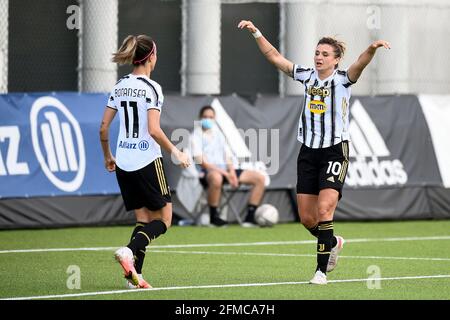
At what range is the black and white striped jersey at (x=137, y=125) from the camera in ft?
33.5

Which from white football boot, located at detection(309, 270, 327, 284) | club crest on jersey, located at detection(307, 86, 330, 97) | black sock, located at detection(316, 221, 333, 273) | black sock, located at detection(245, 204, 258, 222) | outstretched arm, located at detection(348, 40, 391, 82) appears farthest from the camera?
black sock, located at detection(245, 204, 258, 222)

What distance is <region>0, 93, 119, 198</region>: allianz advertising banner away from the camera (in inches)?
674

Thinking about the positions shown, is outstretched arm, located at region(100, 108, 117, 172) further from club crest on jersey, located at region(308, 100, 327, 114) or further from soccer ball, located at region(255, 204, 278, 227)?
soccer ball, located at region(255, 204, 278, 227)

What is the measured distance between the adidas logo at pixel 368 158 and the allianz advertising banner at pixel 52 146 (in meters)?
4.10

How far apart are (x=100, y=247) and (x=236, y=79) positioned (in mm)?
9411

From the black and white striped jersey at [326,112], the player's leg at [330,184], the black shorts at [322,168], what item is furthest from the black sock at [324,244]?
the black and white striped jersey at [326,112]

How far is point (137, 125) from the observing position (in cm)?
1023

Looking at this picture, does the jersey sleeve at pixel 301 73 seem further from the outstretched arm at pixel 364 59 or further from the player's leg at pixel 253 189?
the player's leg at pixel 253 189

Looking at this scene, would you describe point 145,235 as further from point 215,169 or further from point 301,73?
point 215,169

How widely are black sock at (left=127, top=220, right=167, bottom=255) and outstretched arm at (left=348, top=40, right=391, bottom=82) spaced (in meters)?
2.25

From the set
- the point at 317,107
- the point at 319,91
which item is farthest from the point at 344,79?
the point at 317,107

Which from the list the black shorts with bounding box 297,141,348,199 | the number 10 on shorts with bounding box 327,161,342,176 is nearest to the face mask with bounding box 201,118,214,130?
the black shorts with bounding box 297,141,348,199

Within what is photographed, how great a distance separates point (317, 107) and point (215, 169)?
744cm
